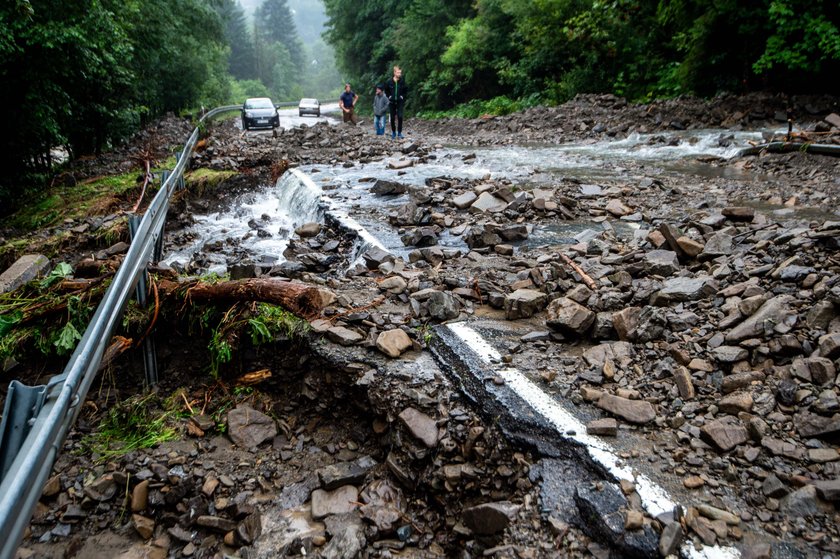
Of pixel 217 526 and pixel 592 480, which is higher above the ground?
pixel 592 480

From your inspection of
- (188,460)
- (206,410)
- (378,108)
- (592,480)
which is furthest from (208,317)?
(378,108)

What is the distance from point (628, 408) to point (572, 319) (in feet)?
3.12

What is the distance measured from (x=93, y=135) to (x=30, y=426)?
1732 cm

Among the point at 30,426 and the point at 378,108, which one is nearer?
the point at 30,426

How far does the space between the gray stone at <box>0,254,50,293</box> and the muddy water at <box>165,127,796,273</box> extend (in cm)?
Answer: 152

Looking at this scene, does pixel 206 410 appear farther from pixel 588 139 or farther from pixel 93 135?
pixel 93 135

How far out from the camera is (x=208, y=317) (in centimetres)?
448

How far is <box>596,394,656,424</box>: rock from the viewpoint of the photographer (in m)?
3.05

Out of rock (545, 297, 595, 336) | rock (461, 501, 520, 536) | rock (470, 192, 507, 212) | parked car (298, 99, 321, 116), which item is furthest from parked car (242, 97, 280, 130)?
rock (461, 501, 520, 536)

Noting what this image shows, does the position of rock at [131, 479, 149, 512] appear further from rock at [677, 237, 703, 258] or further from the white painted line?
rock at [677, 237, 703, 258]

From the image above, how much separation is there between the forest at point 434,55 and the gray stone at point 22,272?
4.99 metres

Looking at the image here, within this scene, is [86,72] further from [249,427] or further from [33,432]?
[33,432]

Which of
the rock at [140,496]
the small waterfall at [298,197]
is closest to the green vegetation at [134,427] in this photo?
the rock at [140,496]

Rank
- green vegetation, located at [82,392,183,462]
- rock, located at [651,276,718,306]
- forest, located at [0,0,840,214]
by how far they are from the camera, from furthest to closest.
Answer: forest, located at [0,0,840,214] < rock, located at [651,276,718,306] < green vegetation, located at [82,392,183,462]
